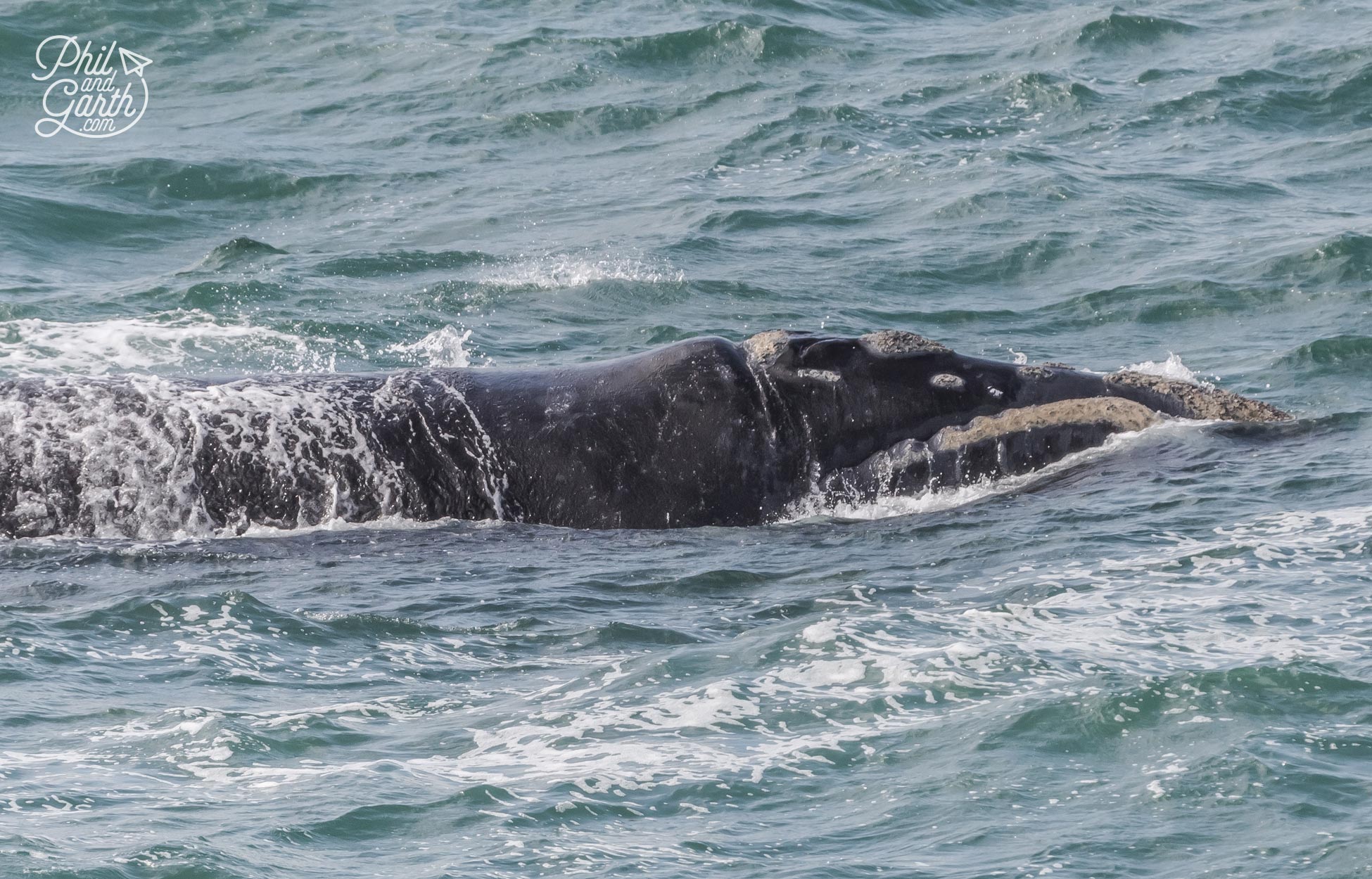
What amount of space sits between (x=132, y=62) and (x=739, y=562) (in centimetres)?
2304

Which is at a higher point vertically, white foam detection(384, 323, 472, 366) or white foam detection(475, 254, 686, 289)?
white foam detection(475, 254, 686, 289)

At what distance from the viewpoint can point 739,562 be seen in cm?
1137

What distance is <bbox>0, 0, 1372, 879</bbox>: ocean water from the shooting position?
766cm

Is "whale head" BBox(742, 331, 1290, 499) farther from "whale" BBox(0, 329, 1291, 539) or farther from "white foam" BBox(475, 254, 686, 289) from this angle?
"white foam" BBox(475, 254, 686, 289)

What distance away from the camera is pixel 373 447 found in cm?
1224

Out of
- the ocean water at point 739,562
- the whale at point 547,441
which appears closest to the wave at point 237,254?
the ocean water at point 739,562

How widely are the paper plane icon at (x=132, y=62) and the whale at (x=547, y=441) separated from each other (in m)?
19.5

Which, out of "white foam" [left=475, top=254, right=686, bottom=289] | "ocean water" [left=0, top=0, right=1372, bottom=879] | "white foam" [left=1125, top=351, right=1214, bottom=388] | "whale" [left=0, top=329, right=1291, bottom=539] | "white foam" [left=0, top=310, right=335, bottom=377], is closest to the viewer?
"ocean water" [left=0, top=0, right=1372, bottom=879]

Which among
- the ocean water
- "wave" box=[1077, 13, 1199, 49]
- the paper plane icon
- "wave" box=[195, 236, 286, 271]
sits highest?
the paper plane icon

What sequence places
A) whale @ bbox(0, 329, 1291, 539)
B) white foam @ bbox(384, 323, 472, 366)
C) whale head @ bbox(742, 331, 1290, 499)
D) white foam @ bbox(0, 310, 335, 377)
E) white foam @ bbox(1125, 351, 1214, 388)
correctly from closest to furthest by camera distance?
1. whale @ bbox(0, 329, 1291, 539)
2. whale head @ bbox(742, 331, 1290, 499)
3. white foam @ bbox(1125, 351, 1214, 388)
4. white foam @ bbox(0, 310, 335, 377)
5. white foam @ bbox(384, 323, 472, 366)

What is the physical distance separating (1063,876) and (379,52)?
87.7ft

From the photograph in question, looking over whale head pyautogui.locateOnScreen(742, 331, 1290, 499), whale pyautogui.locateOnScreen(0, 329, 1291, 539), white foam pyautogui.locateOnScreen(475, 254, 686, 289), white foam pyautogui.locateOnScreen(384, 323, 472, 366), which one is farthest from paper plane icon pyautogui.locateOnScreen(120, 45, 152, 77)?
whale head pyautogui.locateOnScreen(742, 331, 1290, 499)

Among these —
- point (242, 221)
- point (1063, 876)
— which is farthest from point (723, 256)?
point (1063, 876)

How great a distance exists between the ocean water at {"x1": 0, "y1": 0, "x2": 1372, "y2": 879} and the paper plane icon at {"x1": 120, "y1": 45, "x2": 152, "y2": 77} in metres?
4.05
